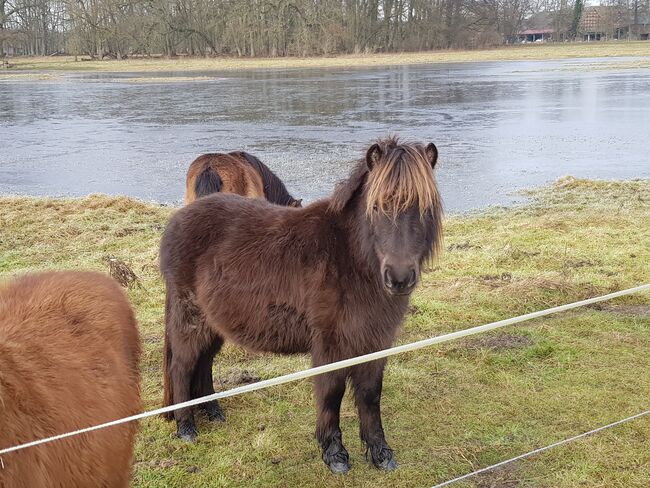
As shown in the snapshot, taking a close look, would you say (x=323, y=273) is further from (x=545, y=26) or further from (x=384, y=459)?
(x=545, y=26)

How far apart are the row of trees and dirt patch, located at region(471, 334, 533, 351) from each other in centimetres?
5156

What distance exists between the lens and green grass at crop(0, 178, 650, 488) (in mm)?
3465

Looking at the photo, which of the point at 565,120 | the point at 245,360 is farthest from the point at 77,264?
the point at 565,120

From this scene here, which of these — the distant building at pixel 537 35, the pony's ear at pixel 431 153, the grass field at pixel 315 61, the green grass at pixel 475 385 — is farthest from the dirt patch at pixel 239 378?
the distant building at pixel 537 35

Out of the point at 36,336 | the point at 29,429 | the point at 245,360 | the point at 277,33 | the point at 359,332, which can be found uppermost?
the point at 277,33

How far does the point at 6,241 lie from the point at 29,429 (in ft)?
23.1

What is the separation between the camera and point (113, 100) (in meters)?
26.0

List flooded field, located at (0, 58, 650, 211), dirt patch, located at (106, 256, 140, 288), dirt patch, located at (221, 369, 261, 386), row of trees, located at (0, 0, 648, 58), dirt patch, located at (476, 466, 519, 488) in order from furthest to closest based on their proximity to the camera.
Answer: row of trees, located at (0, 0, 648, 58) → flooded field, located at (0, 58, 650, 211) → dirt patch, located at (106, 256, 140, 288) → dirt patch, located at (221, 369, 261, 386) → dirt patch, located at (476, 466, 519, 488)

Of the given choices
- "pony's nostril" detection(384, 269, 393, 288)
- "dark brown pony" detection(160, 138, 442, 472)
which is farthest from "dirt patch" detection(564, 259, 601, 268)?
"pony's nostril" detection(384, 269, 393, 288)

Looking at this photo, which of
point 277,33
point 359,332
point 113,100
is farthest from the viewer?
point 277,33

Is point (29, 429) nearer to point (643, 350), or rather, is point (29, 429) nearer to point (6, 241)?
point (643, 350)

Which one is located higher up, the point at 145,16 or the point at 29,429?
the point at 145,16

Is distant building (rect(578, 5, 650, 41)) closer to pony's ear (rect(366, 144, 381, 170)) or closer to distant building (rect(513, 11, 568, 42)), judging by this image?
distant building (rect(513, 11, 568, 42))

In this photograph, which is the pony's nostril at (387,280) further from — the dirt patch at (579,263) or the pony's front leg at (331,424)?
the dirt patch at (579,263)
